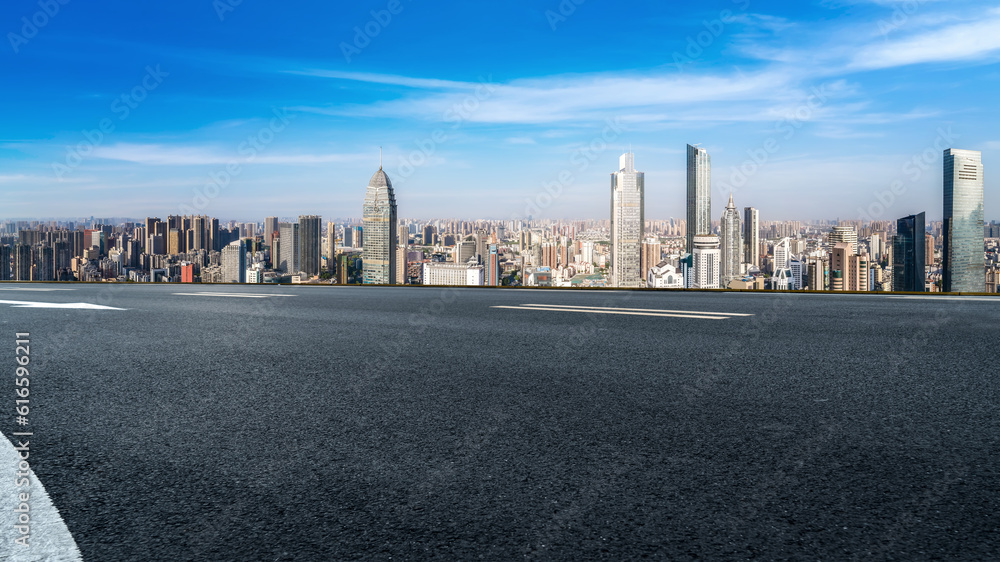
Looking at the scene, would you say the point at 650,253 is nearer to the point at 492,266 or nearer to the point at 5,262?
the point at 492,266

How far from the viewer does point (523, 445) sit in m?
2.60

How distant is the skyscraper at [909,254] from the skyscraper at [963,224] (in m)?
0.48

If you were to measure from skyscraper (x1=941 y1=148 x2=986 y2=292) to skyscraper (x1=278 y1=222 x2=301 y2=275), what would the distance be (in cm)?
1891

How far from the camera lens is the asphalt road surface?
1.77 meters

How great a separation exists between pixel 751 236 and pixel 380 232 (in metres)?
18.9

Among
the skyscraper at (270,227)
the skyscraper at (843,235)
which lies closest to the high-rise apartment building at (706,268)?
the skyscraper at (843,235)

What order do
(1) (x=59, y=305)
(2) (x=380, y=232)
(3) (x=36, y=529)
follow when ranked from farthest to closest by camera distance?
(2) (x=380, y=232)
(1) (x=59, y=305)
(3) (x=36, y=529)

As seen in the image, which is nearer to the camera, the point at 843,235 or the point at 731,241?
the point at 843,235

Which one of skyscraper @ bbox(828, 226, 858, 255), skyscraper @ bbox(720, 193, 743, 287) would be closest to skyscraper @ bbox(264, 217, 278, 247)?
skyscraper @ bbox(720, 193, 743, 287)

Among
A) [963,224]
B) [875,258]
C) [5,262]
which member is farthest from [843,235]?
[5,262]

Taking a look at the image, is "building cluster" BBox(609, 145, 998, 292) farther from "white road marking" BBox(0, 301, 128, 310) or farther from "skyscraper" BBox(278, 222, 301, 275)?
"skyscraper" BBox(278, 222, 301, 275)

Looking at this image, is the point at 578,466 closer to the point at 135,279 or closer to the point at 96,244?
the point at 135,279

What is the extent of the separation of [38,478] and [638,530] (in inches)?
86.4

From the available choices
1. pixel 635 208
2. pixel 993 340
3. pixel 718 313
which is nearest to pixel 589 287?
pixel 718 313
